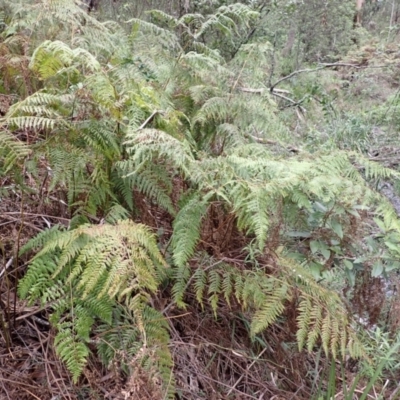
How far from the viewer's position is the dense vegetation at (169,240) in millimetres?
1370

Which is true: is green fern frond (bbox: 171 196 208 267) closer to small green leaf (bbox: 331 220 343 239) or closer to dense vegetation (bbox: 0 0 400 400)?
dense vegetation (bbox: 0 0 400 400)

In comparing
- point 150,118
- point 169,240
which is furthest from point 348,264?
point 150,118

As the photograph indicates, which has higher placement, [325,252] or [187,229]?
[187,229]

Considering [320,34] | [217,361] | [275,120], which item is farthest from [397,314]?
[320,34]

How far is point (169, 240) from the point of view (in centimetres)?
165

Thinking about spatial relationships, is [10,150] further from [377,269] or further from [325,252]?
[377,269]

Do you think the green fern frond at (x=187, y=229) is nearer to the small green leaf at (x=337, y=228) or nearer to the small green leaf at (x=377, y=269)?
the small green leaf at (x=337, y=228)

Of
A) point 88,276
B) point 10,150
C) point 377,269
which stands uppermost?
point 10,150

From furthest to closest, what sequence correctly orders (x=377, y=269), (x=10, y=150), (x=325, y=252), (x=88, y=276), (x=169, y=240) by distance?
(x=377, y=269), (x=325, y=252), (x=169, y=240), (x=10, y=150), (x=88, y=276)

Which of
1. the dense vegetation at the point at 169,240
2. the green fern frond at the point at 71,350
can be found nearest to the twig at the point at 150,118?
the dense vegetation at the point at 169,240

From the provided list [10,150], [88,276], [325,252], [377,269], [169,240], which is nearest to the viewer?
[88,276]

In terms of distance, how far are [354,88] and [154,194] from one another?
5.13 metres

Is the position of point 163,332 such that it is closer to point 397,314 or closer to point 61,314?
point 61,314

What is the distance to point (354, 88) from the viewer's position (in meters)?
5.94
